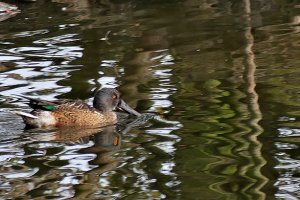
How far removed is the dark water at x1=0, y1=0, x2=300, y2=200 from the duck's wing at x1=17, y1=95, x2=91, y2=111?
0.31 metres

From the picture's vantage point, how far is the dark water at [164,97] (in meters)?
7.43

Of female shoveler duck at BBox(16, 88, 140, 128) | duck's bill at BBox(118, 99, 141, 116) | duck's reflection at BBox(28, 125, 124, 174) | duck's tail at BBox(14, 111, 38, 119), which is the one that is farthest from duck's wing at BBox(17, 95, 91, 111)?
duck's bill at BBox(118, 99, 141, 116)

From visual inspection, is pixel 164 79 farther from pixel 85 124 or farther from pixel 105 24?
pixel 105 24

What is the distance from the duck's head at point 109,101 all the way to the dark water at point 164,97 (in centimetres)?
26

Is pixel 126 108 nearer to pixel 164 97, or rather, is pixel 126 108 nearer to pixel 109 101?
pixel 109 101

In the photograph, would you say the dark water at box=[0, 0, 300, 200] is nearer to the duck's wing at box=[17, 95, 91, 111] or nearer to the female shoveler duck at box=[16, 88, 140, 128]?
the female shoveler duck at box=[16, 88, 140, 128]

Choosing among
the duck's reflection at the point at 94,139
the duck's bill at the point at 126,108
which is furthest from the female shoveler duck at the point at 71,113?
the duck's reflection at the point at 94,139

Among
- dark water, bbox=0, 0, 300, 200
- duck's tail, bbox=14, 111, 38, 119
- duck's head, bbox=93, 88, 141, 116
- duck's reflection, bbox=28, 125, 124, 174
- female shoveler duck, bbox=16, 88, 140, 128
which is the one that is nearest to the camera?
dark water, bbox=0, 0, 300, 200

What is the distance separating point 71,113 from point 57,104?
23 cm

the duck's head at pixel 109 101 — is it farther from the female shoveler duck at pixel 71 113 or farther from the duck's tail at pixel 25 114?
the duck's tail at pixel 25 114

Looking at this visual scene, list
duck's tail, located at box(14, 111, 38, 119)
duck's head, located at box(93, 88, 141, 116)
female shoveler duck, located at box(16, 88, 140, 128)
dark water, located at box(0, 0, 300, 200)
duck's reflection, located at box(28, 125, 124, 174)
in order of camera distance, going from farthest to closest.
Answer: duck's head, located at box(93, 88, 141, 116)
female shoveler duck, located at box(16, 88, 140, 128)
duck's tail, located at box(14, 111, 38, 119)
duck's reflection, located at box(28, 125, 124, 174)
dark water, located at box(0, 0, 300, 200)

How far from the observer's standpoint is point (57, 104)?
9781mm

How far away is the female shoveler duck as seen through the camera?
377 inches

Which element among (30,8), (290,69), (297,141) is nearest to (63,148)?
(297,141)
